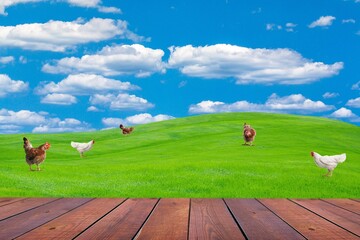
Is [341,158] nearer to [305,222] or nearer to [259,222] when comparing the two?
[305,222]

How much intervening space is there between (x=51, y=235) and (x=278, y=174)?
1366 centimetres

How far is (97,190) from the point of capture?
46.1 feet

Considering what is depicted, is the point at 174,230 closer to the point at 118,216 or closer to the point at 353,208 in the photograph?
the point at 118,216

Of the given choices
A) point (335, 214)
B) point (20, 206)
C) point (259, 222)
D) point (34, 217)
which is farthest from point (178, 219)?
point (20, 206)

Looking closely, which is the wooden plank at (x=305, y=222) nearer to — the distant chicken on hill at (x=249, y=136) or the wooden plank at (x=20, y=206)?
the wooden plank at (x=20, y=206)

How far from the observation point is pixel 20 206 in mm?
6195

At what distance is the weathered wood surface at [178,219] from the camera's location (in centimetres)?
440

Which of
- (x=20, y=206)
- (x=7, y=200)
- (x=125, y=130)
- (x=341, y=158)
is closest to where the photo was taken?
(x=20, y=206)

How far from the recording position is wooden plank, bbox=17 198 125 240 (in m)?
4.37

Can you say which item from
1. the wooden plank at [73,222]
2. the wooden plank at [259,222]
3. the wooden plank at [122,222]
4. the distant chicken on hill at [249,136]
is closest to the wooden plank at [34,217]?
the wooden plank at [73,222]

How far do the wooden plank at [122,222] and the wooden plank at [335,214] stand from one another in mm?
2133

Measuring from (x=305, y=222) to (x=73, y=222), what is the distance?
8.37ft

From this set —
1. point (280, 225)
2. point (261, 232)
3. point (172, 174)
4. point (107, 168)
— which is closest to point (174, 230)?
point (261, 232)

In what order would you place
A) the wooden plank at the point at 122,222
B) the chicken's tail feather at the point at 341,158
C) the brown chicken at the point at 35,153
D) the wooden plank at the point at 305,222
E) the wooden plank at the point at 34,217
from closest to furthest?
the wooden plank at the point at 122,222 < the wooden plank at the point at 305,222 < the wooden plank at the point at 34,217 < the chicken's tail feather at the point at 341,158 < the brown chicken at the point at 35,153
